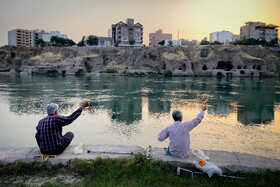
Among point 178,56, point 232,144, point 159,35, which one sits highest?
point 159,35

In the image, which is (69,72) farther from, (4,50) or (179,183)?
(179,183)

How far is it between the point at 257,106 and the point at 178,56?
46.8 metres

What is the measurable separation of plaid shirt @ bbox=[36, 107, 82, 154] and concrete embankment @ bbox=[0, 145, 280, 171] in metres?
0.27

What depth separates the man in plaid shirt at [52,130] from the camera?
5.22m

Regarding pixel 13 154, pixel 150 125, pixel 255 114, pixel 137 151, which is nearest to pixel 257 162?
pixel 137 151

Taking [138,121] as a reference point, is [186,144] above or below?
above

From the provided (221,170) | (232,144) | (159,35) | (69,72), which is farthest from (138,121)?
(159,35)

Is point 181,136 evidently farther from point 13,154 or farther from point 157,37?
point 157,37

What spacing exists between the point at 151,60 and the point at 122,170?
64119 mm

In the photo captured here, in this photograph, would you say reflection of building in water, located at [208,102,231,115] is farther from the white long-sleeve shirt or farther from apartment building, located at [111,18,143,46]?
apartment building, located at [111,18,143,46]

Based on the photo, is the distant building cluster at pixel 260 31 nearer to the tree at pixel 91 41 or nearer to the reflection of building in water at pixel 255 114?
the tree at pixel 91 41

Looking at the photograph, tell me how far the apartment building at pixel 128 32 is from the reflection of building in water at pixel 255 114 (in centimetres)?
8057

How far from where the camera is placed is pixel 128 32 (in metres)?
95.0

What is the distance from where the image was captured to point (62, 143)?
18.3 feet
